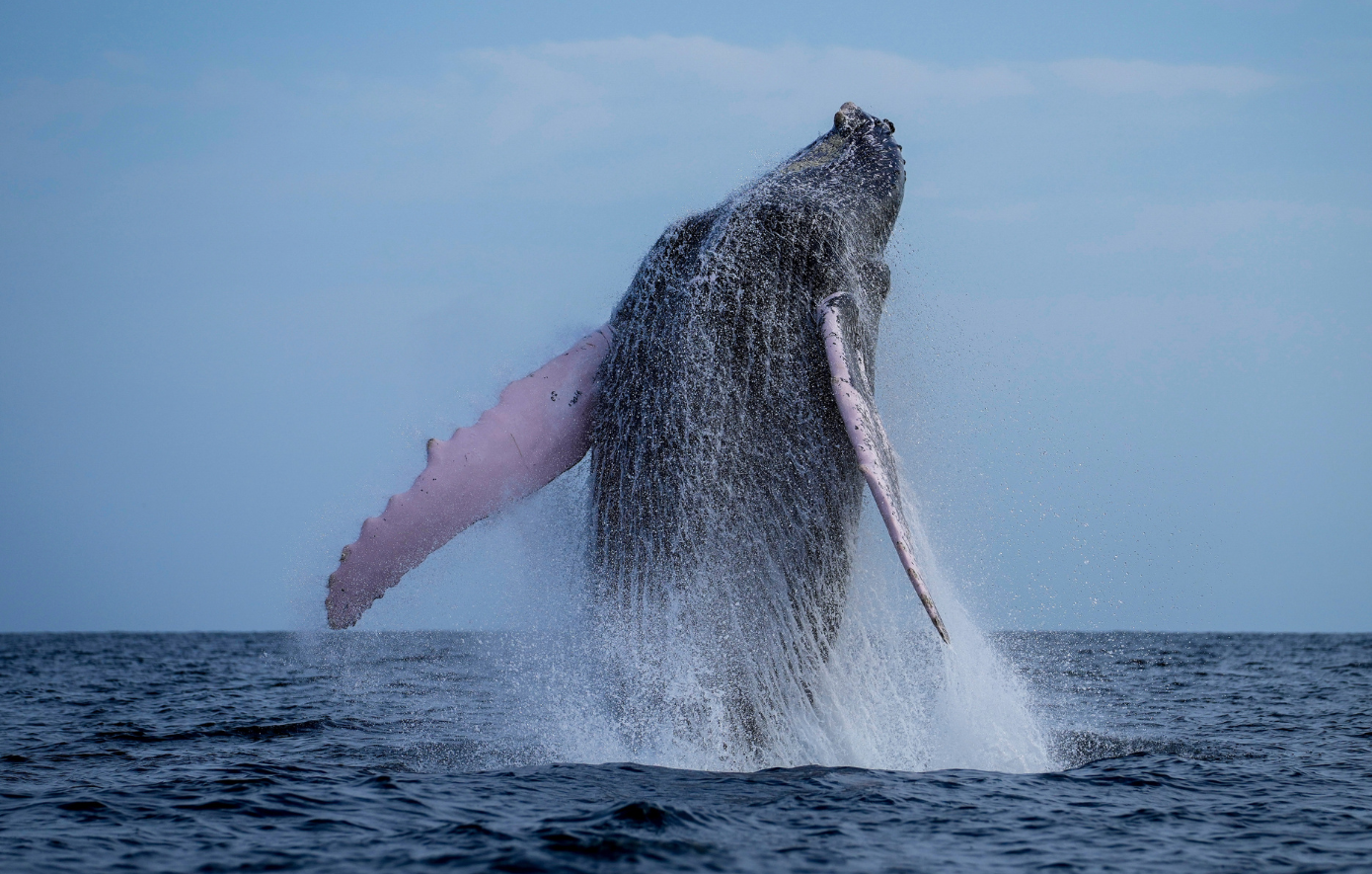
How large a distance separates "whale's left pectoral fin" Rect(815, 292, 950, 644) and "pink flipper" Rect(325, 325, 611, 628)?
172cm

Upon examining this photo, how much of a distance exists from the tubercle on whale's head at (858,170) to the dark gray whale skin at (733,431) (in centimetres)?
28

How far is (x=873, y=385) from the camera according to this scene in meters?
8.02

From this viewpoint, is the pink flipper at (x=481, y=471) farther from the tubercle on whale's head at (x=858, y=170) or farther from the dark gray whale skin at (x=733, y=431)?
the tubercle on whale's head at (x=858, y=170)

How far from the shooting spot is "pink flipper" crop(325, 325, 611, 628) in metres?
7.33

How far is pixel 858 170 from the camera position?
27.5ft

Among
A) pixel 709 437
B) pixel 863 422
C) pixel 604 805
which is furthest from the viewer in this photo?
pixel 709 437

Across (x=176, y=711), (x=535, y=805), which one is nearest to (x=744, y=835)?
(x=535, y=805)

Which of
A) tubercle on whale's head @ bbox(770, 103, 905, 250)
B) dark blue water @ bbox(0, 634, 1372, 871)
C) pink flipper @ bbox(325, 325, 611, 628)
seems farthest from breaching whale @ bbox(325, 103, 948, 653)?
dark blue water @ bbox(0, 634, 1372, 871)

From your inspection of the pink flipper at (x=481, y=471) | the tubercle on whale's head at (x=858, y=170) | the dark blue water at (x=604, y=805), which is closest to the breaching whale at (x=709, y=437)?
the pink flipper at (x=481, y=471)

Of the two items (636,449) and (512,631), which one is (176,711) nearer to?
(512,631)

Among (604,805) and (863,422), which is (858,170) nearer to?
(863,422)

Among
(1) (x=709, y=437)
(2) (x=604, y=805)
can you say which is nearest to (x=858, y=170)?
(1) (x=709, y=437)

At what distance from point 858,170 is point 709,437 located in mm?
2557

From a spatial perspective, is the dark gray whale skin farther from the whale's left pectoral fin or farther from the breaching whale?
the whale's left pectoral fin
